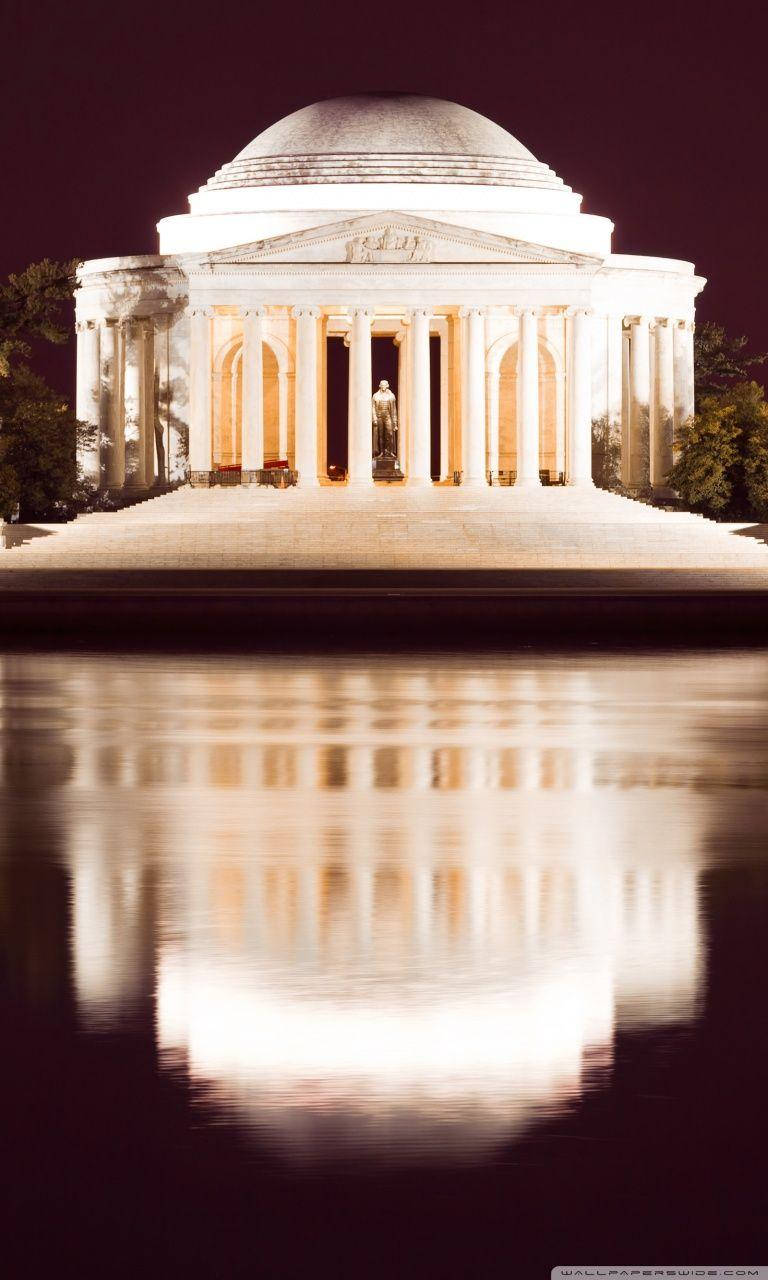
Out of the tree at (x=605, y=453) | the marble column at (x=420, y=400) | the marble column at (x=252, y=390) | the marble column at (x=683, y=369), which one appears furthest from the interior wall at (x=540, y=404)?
the marble column at (x=252, y=390)

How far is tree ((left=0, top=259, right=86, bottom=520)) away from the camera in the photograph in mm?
114375

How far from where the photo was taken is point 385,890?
57.4 feet

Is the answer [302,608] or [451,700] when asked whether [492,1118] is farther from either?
[302,608]

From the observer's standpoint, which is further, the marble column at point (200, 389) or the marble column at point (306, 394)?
the marble column at point (200, 389)

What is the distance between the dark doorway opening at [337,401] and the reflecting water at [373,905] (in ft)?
378

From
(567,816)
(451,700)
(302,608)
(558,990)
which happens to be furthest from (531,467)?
(558,990)

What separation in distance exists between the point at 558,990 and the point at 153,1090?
3.05 m

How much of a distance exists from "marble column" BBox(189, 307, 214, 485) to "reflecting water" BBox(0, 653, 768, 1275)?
86880mm

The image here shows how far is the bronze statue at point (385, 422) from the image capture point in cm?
12156

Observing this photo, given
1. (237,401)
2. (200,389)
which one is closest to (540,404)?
(237,401)

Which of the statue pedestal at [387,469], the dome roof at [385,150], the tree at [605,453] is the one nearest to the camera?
the statue pedestal at [387,469]

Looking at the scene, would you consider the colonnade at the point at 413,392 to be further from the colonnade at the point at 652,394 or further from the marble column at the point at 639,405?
the colonnade at the point at 652,394

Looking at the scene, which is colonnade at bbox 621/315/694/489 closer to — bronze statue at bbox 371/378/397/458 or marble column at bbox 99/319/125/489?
bronze statue at bbox 371/378/397/458

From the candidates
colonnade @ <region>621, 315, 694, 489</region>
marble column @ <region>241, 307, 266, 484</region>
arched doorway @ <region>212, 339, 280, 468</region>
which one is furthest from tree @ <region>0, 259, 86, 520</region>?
colonnade @ <region>621, 315, 694, 489</region>
